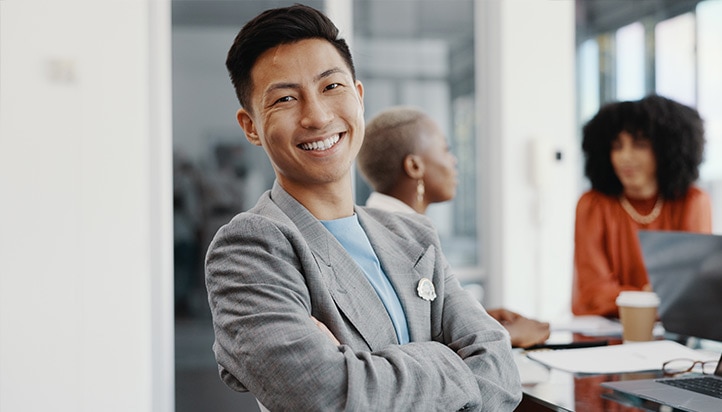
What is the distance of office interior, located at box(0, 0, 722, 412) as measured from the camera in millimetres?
3338

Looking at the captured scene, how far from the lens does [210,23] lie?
4.07m

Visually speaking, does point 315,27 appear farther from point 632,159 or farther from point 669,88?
point 669,88

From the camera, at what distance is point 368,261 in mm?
1484

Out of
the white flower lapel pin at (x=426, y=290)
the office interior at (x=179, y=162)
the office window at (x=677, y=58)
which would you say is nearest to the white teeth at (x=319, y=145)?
the white flower lapel pin at (x=426, y=290)

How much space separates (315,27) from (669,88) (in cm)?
476

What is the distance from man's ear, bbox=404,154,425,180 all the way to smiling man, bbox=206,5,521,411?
917 mm

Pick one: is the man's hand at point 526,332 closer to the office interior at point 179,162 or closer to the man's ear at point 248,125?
the man's ear at point 248,125

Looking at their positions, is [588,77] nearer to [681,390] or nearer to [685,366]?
[685,366]

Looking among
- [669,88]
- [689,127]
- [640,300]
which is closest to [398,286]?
[640,300]

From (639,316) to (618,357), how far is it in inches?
12.4

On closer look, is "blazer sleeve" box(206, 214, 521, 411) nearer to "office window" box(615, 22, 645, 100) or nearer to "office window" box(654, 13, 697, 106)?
"office window" box(654, 13, 697, 106)

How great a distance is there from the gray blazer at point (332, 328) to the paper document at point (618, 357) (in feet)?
0.98

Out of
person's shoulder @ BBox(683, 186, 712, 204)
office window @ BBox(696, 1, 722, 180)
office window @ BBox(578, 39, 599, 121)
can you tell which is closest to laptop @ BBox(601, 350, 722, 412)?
person's shoulder @ BBox(683, 186, 712, 204)

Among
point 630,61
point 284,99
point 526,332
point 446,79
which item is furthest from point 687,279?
point 630,61
